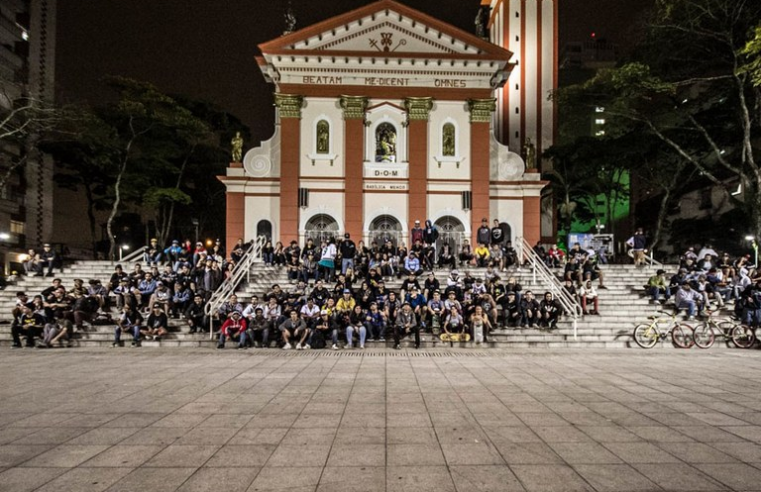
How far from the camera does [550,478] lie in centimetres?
426

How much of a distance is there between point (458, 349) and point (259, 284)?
908 centimetres

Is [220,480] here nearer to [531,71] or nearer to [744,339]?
[744,339]

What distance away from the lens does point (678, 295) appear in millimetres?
16375

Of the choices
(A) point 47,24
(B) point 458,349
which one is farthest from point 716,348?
(A) point 47,24

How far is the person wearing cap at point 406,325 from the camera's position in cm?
1395

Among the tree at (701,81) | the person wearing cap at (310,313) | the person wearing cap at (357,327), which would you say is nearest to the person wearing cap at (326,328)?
the person wearing cap at (310,313)

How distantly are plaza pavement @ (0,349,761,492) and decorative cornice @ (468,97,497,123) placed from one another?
19342mm

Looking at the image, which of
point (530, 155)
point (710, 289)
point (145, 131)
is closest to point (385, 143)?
point (530, 155)

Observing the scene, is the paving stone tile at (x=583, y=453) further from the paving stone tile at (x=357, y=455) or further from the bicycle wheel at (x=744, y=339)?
the bicycle wheel at (x=744, y=339)

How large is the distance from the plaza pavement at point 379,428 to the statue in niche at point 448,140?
18.7 metres

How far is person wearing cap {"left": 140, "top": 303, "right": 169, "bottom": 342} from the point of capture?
14.4 metres

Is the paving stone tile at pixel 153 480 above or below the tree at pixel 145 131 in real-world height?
below

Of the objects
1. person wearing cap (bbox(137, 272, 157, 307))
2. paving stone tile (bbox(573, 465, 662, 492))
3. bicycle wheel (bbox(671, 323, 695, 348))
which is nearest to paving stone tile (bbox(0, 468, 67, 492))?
paving stone tile (bbox(573, 465, 662, 492))

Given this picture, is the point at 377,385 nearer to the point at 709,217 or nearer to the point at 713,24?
the point at 713,24
